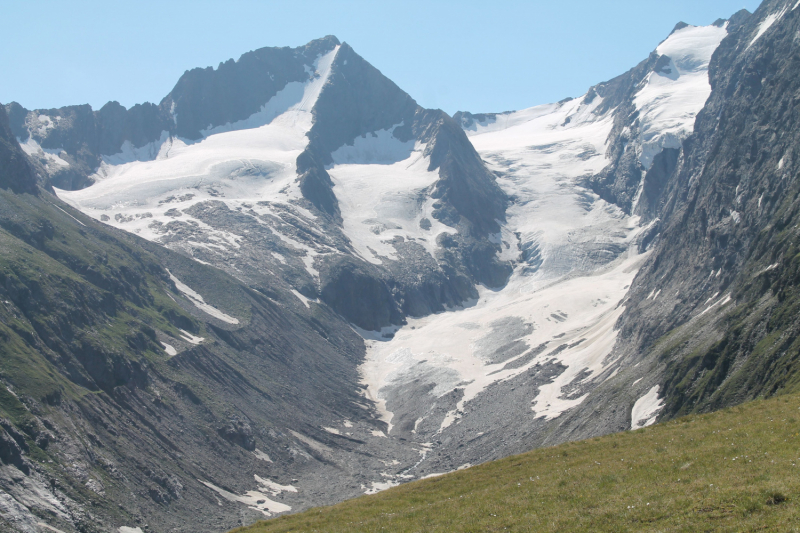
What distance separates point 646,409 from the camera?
7412cm

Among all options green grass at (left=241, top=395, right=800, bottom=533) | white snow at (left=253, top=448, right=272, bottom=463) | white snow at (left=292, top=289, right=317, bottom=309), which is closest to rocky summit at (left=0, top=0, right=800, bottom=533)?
white snow at (left=253, top=448, right=272, bottom=463)

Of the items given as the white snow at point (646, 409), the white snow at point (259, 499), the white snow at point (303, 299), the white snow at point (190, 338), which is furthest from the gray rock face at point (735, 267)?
the white snow at point (303, 299)

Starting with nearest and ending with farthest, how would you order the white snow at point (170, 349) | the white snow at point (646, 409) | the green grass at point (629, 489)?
the green grass at point (629, 489) < the white snow at point (646, 409) < the white snow at point (170, 349)

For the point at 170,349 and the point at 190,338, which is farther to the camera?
the point at 190,338

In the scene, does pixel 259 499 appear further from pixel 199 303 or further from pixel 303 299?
pixel 303 299

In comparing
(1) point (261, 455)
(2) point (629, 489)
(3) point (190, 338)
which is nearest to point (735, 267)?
(1) point (261, 455)

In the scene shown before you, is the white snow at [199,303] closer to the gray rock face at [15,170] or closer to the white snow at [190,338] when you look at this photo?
the white snow at [190,338]

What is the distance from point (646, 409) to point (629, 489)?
51680mm

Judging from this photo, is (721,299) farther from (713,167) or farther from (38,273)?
(38,273)

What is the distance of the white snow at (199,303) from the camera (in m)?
148

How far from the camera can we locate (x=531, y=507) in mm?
27781

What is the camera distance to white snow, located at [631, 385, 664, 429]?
70375 millimetres

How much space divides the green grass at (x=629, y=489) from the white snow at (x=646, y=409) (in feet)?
111

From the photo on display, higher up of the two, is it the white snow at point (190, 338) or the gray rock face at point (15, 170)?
the gray rock face at point (15, 170)
